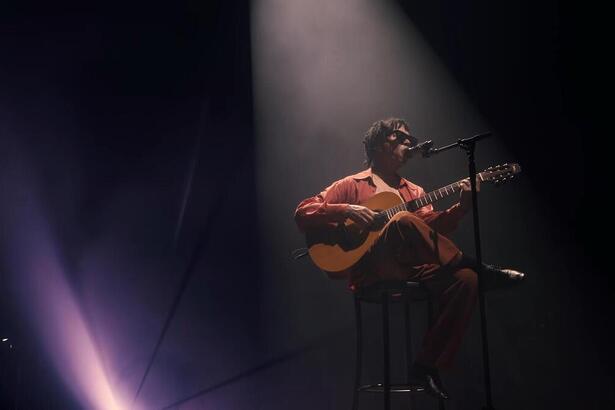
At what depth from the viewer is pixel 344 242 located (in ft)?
11.2

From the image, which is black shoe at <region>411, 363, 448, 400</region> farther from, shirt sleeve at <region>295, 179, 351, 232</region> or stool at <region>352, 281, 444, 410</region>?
shirt sleeve at <region>295, 179, 351, 232</region>

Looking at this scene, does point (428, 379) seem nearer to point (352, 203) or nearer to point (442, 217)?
point (442, 217)

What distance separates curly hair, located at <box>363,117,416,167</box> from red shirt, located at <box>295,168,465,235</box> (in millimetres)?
120

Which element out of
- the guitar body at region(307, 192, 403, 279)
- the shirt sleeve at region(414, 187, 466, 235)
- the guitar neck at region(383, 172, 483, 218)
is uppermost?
the guitar neck at region(383, 172, 483, 218)

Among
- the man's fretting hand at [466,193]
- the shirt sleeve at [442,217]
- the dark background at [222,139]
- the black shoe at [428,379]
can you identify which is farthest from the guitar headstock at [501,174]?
the black shoe at [428,379]

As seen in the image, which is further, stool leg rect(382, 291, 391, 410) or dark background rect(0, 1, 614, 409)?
dark background rect(0, 1, 614, 409)

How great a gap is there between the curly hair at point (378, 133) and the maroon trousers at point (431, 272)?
71cm

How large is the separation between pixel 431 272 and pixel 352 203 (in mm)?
620

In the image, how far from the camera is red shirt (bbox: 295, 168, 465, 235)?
11.2 ft

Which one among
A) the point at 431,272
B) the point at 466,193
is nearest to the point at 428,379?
the point at 431,272

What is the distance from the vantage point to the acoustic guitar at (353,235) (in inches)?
133

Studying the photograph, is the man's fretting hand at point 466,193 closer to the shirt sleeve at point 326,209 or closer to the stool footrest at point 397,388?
Result: the shirt sleeve at point 326,209

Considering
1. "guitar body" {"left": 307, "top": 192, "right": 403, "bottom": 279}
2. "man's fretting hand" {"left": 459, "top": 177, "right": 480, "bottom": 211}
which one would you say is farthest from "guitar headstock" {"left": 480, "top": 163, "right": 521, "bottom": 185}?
"guitar body" {"left": 307, "top": 192, "right": 403, "bottom": 279}

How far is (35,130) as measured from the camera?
13.4 ft
